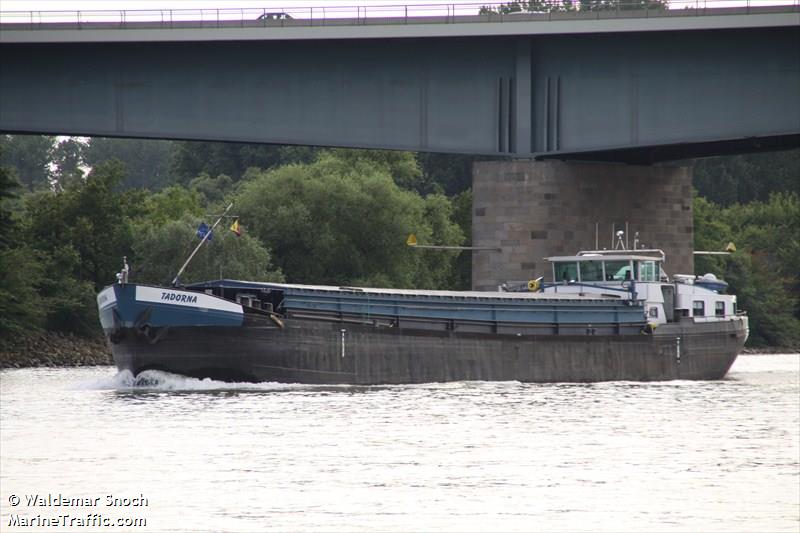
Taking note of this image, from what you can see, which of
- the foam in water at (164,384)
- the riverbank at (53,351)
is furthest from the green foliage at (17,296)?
the foam in water at (164,384)

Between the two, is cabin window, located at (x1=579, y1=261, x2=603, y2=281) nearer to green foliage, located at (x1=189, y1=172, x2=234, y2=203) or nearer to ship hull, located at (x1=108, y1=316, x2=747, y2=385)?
ship hull, located at (x1=108, y1=316, x2=747, y2=385)

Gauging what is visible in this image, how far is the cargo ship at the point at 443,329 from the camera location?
54094 mm

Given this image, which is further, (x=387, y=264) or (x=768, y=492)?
(x=387, y=264)

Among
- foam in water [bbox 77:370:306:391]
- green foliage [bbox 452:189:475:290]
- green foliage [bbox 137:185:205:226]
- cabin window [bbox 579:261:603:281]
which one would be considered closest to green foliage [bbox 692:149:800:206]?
green foliage [bbox 452:189:475:290]

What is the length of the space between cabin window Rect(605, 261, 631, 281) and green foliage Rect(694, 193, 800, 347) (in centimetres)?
4422

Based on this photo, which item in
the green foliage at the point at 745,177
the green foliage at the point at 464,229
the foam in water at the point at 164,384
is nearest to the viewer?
the foam in water at the point at 164,384

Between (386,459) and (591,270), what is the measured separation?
31667 millimetres

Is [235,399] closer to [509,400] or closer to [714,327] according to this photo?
[509,400]

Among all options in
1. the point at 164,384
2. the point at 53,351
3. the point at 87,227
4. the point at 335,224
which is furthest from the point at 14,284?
the point at 164,384

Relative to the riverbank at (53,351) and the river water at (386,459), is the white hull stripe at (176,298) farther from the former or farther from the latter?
the riverbank at (53,351)

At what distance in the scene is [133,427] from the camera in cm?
4056

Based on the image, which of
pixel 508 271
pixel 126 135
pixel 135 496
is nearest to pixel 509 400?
pixel 508 271

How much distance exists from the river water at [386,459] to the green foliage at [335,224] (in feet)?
94.6

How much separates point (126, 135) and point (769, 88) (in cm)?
2434
